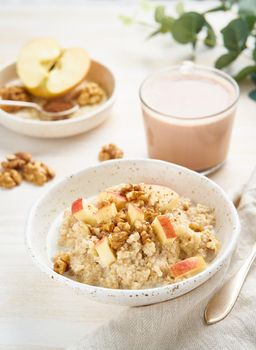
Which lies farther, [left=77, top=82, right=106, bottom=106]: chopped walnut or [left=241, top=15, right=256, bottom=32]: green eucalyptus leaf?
[left=241, top=15, right=256, bottom=32]: green eucalyptus leaf

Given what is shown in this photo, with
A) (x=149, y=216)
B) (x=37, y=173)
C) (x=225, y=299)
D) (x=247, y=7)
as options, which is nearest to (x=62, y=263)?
(x=149, y=216)

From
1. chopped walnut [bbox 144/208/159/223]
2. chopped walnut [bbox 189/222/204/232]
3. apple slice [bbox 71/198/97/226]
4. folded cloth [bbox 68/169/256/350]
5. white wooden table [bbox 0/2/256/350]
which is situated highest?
chopped walnut [bbox 144/208/159/223]

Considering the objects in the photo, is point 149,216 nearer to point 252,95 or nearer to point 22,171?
point 22,171

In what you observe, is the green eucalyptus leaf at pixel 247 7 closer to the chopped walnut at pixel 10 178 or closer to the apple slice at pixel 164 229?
the chopped walnut at pixel 10 178

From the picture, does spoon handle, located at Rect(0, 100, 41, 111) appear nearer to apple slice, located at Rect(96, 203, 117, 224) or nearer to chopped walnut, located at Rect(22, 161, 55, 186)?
chopped walnut, located at Rect(22, 161, 55, 186)

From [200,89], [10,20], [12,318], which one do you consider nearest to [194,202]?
[200,89]

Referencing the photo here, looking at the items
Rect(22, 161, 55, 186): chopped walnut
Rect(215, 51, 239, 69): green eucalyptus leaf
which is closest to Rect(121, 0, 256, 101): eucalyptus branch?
Rect(215, 51, 239, 69): green eucalyptus leaf

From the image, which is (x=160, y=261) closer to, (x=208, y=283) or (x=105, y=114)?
(x=208, y=283)
